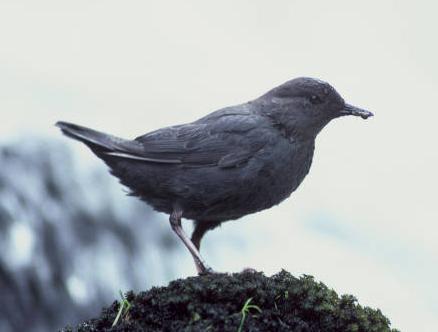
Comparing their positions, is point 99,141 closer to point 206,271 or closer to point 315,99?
point 206,271

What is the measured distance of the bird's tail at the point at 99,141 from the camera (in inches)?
182

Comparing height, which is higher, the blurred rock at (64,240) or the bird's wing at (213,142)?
the blurred rock at (64,240)

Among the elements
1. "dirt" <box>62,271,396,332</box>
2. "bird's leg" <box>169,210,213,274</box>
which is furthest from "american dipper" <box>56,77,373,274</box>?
"dirt" <box>62,271,396,332</box>

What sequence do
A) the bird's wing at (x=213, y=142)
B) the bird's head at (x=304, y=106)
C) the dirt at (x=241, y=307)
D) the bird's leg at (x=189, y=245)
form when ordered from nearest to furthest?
the dirt at (x=241, y=307) → the bird's leg at (x=189, y=245) → the bird's wing at (x=213, y=142) → the bird's head at (x=304, y=106)

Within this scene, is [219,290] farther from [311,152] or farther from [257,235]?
[257,235]

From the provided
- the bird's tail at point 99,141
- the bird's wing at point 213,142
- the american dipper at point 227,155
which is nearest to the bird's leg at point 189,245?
the american dipper at point 227,155

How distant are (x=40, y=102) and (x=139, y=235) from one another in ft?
10.8

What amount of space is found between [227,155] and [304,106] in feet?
1.98

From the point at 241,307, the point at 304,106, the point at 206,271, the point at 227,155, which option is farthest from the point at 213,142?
the point at 241,307

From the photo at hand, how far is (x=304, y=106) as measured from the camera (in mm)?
4855

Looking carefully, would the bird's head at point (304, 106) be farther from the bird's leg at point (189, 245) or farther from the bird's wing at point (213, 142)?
the bird's leg at point (189, 245)

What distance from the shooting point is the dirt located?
3.89m

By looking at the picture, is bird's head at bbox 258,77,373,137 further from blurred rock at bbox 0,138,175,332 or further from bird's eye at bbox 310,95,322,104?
blurred rock at bbox 0,138,175,332

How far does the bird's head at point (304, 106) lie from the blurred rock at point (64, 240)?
4474mm
